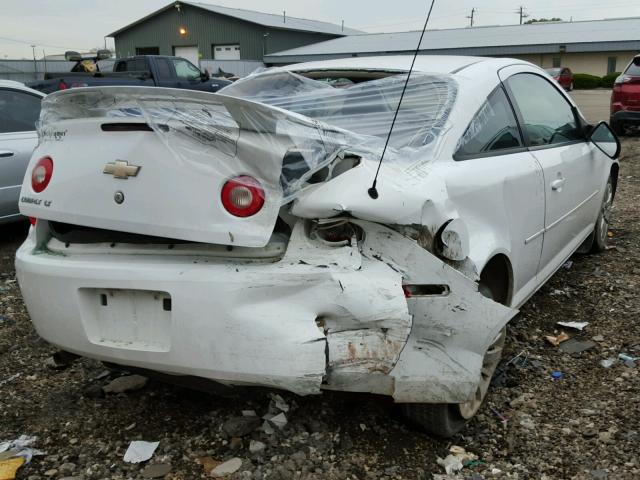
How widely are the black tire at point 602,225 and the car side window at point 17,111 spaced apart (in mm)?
4800

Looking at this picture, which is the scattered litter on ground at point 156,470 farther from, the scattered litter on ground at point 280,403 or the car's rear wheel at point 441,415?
the car's rear wheel at point 441,415

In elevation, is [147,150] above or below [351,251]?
above

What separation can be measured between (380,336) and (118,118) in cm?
125

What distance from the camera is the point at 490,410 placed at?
2.93m

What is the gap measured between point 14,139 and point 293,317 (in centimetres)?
431

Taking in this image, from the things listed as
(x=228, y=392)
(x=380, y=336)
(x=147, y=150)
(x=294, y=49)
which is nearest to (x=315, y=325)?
(x=380, y=336)

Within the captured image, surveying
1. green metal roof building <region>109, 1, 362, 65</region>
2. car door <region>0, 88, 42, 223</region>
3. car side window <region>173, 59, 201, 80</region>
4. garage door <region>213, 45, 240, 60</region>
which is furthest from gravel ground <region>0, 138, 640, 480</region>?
garage door <region>213, 45, 240, 60</region>

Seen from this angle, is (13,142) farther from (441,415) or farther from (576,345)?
(576,345)

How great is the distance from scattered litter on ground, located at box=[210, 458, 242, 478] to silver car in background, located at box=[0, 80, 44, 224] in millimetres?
3779

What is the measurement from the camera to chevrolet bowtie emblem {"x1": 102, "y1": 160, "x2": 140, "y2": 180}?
2.23m

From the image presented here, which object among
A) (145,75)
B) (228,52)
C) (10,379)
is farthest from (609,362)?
(228,52)

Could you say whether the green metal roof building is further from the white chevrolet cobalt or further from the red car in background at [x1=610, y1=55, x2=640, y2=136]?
the white chevrolet cobalt

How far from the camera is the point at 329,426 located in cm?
274

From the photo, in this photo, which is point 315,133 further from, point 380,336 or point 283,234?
point 380,336
